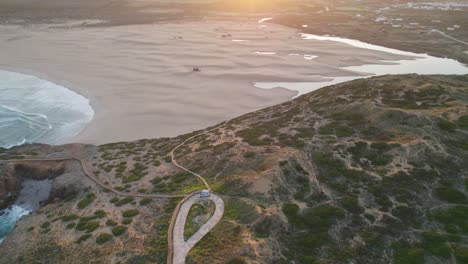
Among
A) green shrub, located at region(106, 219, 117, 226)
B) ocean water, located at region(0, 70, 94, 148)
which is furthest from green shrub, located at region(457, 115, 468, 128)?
ocean water, located at region(0, 70, 94, 148)

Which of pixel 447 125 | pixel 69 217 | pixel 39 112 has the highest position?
pixel 447 125

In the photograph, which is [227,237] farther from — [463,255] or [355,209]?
[463,255]

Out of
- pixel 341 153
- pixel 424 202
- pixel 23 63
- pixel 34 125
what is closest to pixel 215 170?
pixel 341 153

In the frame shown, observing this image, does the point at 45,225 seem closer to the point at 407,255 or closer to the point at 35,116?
the point at 407,255

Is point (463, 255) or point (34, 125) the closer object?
point (463, 255)

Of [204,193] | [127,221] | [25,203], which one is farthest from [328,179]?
[25,203]

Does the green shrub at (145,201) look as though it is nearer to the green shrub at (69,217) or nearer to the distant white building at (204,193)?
the distant white building at (204,193)

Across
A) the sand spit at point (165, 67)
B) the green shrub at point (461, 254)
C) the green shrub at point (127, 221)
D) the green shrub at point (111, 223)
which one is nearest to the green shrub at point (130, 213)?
the green shrub at point (127, 221)
